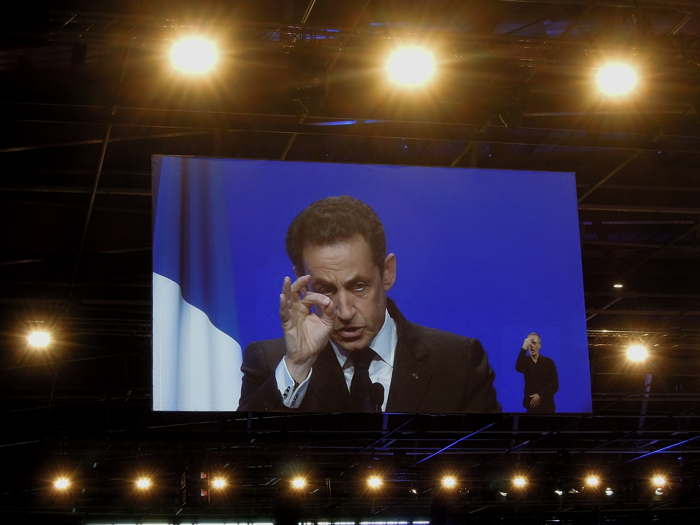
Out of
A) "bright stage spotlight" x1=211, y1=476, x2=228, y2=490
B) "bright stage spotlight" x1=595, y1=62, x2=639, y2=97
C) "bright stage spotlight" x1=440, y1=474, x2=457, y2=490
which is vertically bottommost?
"bright stage spotlight" x1=211, y1=476, x2=228, y2=490

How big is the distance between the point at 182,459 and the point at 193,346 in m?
15.9

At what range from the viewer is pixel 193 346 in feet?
26.4

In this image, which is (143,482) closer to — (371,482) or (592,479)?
(371,482)

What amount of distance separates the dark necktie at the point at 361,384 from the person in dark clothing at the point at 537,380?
1.30 metres

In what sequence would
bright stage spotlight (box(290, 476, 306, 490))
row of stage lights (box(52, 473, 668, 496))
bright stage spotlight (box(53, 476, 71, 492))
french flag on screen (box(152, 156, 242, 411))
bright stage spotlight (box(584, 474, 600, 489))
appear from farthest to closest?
bright stage spotlight (box(584, 474, 600, 489))
bright stage spotlight (box(290, 476, 306, 490))
row of stage lights (box(52, 473, 668, 496))
bright stage spotlight (box(53, 476, 71, 492))
french flag on screen (box(152, 156, 242, 411))

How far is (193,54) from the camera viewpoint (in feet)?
27.2

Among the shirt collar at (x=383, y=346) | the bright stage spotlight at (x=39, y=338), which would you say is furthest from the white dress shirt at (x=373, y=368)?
the bright stage spotlight at (x=39, y=338)

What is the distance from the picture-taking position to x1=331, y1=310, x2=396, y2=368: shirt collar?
27.0ft

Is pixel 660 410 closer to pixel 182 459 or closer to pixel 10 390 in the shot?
pixel 182 459

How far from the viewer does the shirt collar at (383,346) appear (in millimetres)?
8242

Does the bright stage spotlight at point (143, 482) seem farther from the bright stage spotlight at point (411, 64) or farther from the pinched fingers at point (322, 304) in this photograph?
the bright stage spotlight at point (411, 64)

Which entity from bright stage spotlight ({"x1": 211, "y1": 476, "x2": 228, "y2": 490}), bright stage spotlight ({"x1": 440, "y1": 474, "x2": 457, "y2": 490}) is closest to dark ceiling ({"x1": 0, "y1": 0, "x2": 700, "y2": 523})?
bright stage spotlight ({"x1": 211, "y1": 476, "x2": 228, "y2": 490})

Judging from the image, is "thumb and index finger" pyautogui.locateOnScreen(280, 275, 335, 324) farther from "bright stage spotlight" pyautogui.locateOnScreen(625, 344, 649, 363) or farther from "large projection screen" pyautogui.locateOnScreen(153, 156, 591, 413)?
"bright stage spotlight" pyautogui.locateOnScreen(625, 344, 649, 363)

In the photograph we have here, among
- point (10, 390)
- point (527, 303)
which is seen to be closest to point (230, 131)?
point (527, 303)
